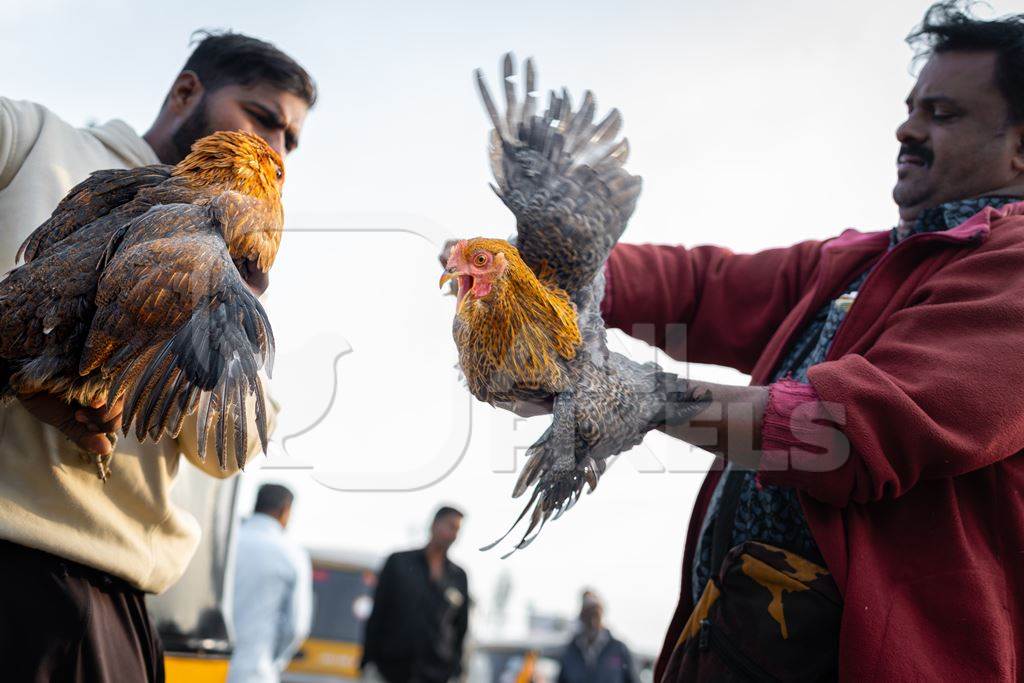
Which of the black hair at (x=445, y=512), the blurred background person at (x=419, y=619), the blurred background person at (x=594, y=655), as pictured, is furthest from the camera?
the blurred background person at (x=594, y=655)

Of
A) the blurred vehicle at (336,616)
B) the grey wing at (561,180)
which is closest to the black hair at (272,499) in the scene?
the grey wing at (561,180)

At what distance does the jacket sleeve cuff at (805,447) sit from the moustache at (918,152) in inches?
34.0

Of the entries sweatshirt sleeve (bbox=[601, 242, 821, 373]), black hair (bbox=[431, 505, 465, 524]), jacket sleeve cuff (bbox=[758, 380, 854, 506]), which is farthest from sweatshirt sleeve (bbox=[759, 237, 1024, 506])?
black hair (bbox=[431, 505, 465, 524])

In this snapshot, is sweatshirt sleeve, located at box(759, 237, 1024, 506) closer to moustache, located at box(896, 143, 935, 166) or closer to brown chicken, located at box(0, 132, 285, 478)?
moustache, located at box(896, 143, 935, 166)

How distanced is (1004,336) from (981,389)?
5.6 inches

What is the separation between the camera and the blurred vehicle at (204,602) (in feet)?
8.66

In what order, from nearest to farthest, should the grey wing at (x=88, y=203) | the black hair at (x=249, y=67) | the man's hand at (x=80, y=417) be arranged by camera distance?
the man's hand at (x=80, y=417)
the grey wing at (x=88, y=203)
the black hair at (x=249, y=67)

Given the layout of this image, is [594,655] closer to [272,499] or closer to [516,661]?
[272,499]

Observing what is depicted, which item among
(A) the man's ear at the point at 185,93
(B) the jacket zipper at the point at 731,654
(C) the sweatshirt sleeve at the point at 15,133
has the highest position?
(A) the man's ear at the point at 185,93

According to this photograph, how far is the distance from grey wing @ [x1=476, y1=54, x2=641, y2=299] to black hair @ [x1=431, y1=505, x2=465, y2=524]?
3.70 m

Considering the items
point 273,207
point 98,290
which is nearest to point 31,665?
point 98,290

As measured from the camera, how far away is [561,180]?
2.15 m

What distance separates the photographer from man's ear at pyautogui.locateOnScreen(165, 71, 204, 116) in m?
2.52

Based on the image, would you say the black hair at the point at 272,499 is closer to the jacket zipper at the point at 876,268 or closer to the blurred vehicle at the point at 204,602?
the blurred vehicle at the point at 204,602
